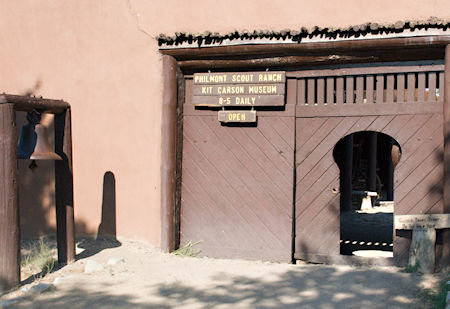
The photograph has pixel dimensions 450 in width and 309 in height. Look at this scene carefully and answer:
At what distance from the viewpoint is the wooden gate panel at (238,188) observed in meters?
6.61

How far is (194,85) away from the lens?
6871mm

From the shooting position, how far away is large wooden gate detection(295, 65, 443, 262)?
605 cm

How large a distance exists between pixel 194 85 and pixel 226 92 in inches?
18.0

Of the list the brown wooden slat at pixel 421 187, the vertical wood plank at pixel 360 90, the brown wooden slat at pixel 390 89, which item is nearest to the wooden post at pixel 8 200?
the vertical wood plank at pixel 360 90

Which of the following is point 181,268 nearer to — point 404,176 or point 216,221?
point 216,221

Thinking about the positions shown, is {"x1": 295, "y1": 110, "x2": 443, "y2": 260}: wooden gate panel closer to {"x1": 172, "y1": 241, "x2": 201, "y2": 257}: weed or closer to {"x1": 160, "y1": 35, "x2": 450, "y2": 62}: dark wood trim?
{"x1": 160, "y1": 35, "x2": 450, "y2": 62}: dark wood trim

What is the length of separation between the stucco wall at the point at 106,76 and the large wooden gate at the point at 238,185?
456mm

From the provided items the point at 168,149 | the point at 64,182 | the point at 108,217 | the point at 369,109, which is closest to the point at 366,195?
the point at 369,109

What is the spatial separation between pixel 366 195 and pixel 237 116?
23.0 feet

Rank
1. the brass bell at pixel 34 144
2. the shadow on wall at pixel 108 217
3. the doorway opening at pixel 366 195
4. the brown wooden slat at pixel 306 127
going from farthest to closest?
the doorway opening at pixel 366 195 → the shadow on wall at pixel 108 217 → the brown wooden slat at pixel 306 127 → the brass bell at pixel 34 144

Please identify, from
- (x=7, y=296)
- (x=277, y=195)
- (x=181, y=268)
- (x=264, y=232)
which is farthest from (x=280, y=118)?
(x=7, y=296)

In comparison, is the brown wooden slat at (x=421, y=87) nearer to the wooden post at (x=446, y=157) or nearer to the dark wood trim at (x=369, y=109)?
the dark wood trim at (x=369, y=109)

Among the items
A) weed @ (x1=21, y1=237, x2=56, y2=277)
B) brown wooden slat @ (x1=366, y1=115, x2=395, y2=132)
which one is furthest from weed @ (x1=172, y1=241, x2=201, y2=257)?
brown wooden slat @ (x1=366, y1=115, x2=395, y2=132)

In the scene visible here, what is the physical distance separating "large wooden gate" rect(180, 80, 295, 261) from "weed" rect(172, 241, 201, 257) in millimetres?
58
